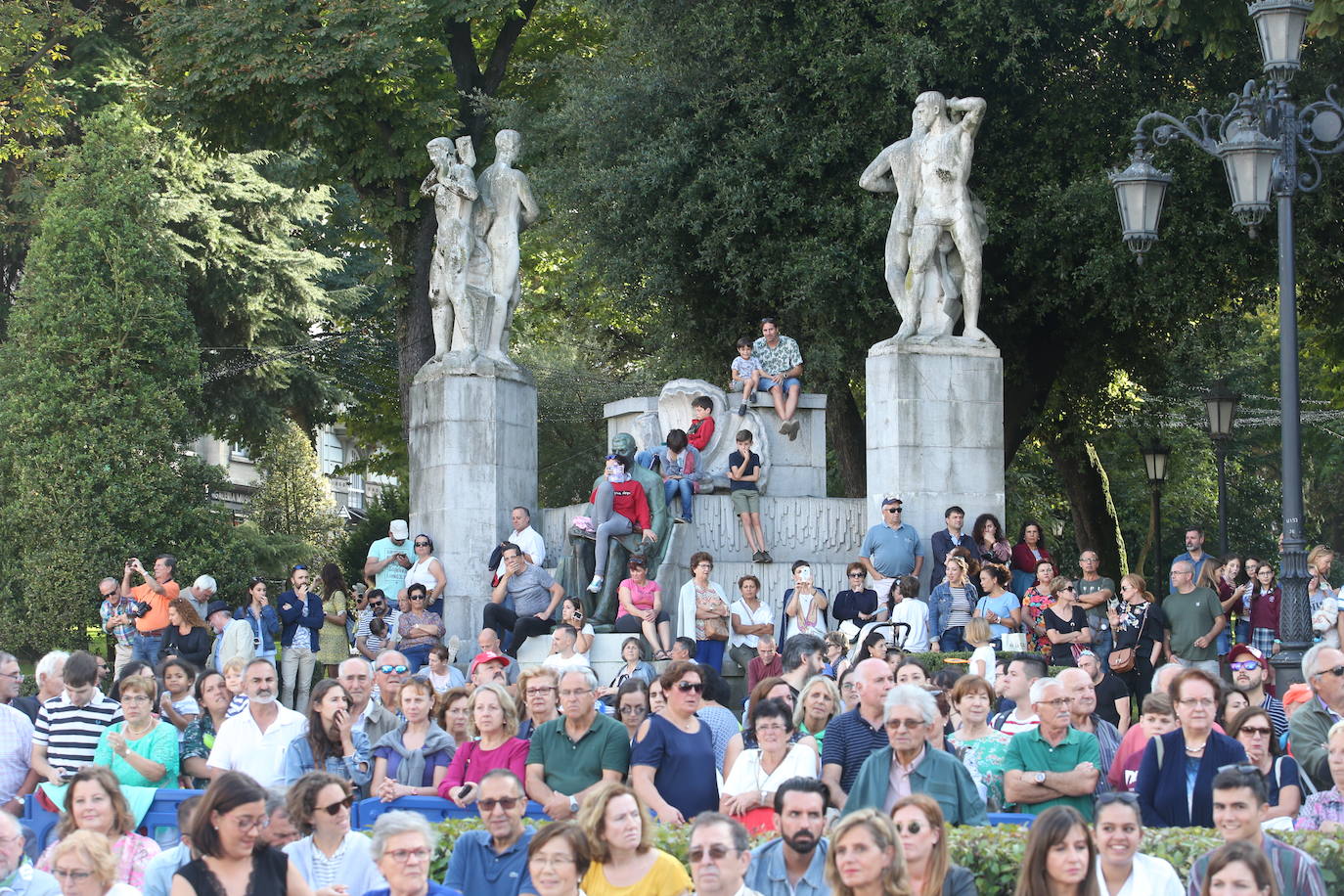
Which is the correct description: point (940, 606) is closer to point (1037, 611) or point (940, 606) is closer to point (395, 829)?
point (1037, 611)

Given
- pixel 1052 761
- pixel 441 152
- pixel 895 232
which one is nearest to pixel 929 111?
pixel 895 232

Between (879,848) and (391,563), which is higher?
(391,563)

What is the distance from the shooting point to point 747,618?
17469 millimetres

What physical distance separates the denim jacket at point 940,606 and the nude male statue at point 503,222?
6771 mm

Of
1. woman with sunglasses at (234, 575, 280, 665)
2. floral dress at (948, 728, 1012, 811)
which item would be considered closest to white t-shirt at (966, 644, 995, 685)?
floral dress at (948, 728, 1012, 811)

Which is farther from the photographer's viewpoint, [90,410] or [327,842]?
[90,410]

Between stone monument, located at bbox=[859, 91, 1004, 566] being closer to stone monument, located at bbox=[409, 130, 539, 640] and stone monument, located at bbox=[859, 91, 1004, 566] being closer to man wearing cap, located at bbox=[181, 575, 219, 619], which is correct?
stone monument, located at bbox=[409, 130, 539, 640]

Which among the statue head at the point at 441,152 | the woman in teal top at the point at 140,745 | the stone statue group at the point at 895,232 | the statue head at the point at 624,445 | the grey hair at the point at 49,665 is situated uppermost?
the statue head at the point at 441,152

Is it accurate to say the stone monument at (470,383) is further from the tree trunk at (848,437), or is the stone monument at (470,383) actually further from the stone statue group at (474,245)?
the tree trunk at (848,437)

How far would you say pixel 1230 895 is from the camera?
6.80 meters

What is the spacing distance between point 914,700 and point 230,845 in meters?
2.99

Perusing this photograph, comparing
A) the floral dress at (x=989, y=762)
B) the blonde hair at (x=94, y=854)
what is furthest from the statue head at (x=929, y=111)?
the blonde hair at (x=94, y=854)

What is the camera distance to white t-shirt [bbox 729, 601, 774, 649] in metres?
17.4

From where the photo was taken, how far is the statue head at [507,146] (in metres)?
22.3
